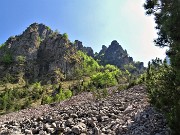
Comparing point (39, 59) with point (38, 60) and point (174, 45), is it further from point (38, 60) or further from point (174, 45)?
point (174, 45)

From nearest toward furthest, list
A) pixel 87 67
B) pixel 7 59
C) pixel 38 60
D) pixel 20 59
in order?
pixel 87 67, pixel 20 59, pixel 7 59, pixel 38 60

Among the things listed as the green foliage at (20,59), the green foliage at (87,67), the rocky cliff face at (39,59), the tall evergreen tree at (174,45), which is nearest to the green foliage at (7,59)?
the rocky cliff face at (39,59)

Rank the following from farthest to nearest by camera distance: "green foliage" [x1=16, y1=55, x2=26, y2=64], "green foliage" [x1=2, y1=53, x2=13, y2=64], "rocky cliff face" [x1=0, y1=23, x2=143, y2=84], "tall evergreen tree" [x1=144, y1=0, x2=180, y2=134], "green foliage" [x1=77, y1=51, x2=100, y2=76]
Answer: "green foliage" [x1=2, y1=53, x2=13, y2=64] → "green foliage" [x1=16, y1=55, x2=26, y2=64] → "green foliage" [x1=77, y1=51, x2=100, y2=76] → "rocky cliff face" [x1=0, y1=23, x2=143, y2=84] → "tall evergreen tree" [x1=144, y1=0, x2=180, y2=134]

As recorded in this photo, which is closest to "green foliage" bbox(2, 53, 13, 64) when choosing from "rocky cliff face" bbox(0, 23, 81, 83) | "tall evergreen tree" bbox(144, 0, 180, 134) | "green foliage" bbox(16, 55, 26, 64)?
"rocky cliff face" bbox(0, 23, 81, 83)

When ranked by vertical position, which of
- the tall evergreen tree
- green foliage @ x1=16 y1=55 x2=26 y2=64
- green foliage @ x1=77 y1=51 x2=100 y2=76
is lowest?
the tall evergreen tree

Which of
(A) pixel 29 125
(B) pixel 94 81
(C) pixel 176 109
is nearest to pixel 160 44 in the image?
(C) pixel 176 109

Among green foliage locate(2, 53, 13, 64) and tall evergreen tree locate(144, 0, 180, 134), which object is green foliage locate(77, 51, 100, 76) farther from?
tall evergreen tree locate(144, 0, 180, 134)

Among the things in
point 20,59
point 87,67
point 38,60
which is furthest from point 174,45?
point 38,60

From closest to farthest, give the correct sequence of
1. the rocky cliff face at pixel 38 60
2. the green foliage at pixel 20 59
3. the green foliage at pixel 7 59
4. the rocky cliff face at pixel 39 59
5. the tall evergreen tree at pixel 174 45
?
the tall evergreen tree at pixel 174 45 → the rocky cliff face at pixel 38 60 → the rocky cliff face at pixel 39 59 → the green foliage at pixel 20 59 → the green foliage at pixel 7 59

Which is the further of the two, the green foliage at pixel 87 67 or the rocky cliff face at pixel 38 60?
the green foliage at pixel 87 67

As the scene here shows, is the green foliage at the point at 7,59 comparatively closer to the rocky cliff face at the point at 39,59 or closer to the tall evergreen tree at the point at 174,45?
the rocky cliff face at the point at 39,59

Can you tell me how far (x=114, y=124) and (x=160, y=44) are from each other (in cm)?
562

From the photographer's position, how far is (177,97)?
13930mm

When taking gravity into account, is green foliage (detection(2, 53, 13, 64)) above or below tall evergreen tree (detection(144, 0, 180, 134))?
above
